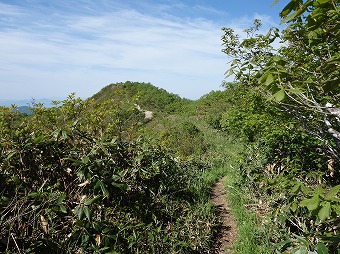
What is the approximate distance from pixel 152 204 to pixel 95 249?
1638 millimetres

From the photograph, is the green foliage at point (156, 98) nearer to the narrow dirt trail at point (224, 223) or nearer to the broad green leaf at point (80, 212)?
the narrow dirt trail at point (224, 223)

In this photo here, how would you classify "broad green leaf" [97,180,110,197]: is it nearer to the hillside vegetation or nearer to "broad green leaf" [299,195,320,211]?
the hillside vegetation

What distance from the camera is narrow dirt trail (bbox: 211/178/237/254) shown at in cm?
489

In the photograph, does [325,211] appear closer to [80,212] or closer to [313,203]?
[313,203]

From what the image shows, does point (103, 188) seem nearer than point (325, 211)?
No

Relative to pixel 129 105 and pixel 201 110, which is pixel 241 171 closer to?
pixel 129 105

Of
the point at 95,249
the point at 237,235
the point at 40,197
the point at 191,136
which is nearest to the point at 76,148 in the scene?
the point at 40,197

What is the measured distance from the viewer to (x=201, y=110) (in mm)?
23578

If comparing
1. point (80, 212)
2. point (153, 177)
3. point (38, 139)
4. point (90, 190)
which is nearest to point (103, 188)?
point (80, 212)

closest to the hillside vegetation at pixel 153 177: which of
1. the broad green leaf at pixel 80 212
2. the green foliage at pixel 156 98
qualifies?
the broad green leaf at pixel 80 212

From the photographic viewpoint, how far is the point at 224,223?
Answer: 561cm

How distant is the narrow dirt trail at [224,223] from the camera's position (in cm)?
489

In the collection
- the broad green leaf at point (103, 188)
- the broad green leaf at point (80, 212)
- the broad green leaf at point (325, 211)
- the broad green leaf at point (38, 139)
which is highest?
the broad green leaf at point (325, 211)

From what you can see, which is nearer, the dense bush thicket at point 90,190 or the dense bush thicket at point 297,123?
the dense bush thicket at point 297,123
